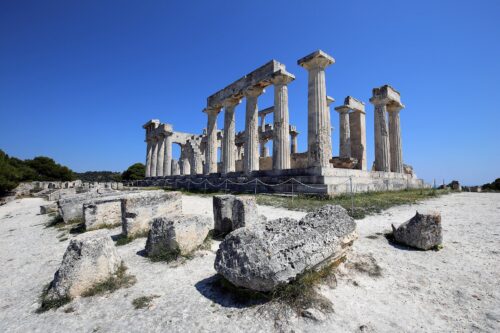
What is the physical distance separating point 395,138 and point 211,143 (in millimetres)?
14285

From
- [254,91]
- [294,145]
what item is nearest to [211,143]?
[254,91]

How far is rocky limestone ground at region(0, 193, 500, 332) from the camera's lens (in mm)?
2666

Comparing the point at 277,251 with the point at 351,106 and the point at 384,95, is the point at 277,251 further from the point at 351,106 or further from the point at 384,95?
the point at 351,106

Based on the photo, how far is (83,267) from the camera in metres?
3.52

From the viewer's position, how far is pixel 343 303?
3033 mm

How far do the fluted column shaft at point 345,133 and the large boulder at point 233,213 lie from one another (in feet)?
52.5

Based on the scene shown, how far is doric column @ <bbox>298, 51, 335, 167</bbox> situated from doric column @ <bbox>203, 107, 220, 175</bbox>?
9.21m

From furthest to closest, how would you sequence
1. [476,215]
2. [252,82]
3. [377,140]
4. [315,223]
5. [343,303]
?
[377,140], [252,82], [476,215], [315,223], [343,303]

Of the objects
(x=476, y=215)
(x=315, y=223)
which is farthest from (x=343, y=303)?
(x=476, y=215)

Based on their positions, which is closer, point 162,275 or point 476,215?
point 162,275

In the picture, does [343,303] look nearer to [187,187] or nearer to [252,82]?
[252,82]

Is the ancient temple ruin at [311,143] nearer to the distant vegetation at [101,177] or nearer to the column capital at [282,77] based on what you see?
the column capital at [282,77]

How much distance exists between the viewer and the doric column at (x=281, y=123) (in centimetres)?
1454

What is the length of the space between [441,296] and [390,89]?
1818cm
